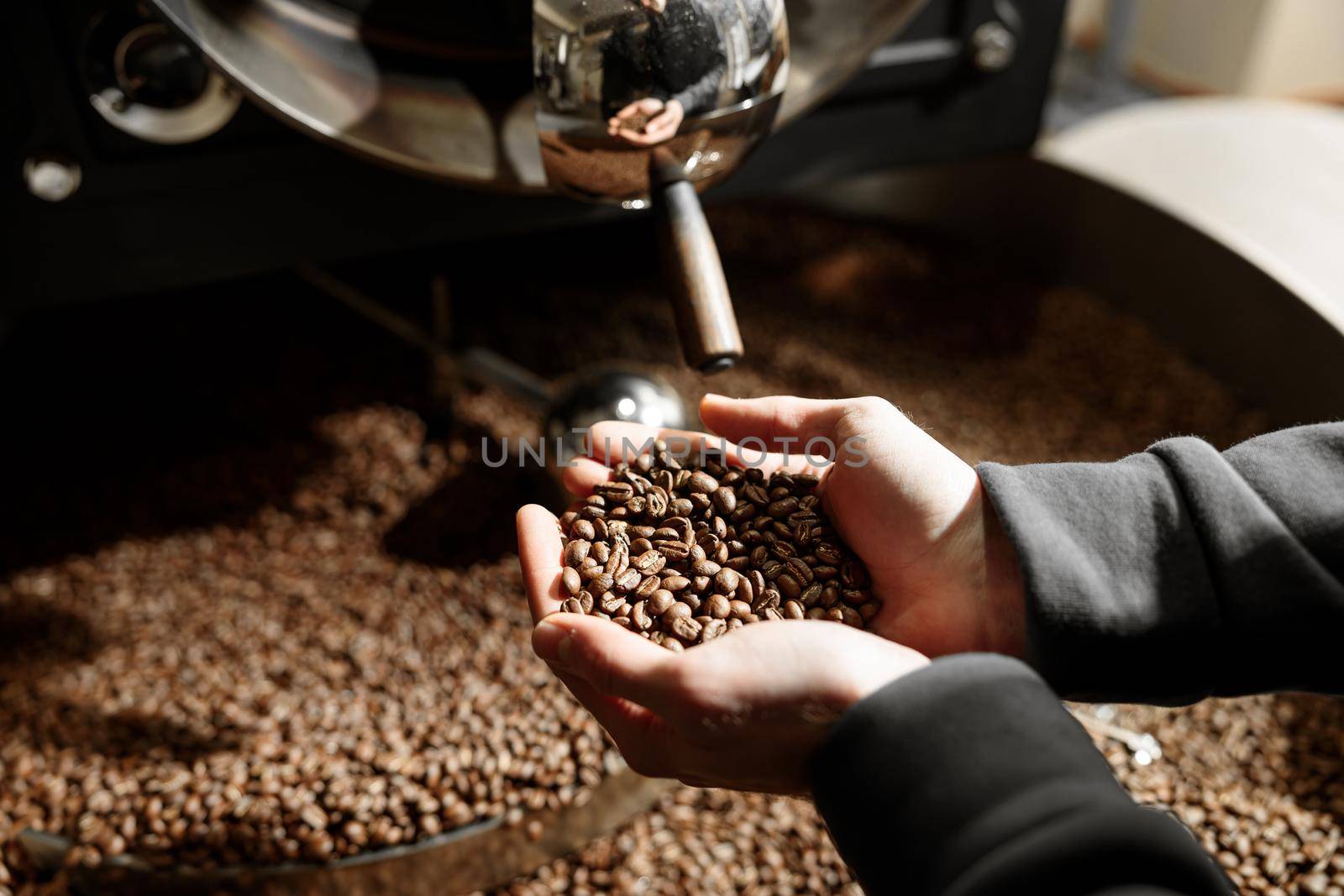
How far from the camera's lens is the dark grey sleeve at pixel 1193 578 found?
1.81ft

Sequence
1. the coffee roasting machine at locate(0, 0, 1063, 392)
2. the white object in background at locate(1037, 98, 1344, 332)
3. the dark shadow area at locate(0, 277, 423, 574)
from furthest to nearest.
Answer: the white object in background at locate(1037, 98, 1344, 332) → the dark shadow area at locate(0, 277, 423, 574) → the coffee roasting machine at locate(0, 0, 1063, 392)

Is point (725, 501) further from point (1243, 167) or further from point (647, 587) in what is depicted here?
point (1243, 167)

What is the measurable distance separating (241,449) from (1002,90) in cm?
90

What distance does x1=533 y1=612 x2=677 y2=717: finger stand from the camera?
20.0 inches

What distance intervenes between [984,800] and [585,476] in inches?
13.2

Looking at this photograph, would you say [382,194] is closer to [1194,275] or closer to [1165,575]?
[1165,575]

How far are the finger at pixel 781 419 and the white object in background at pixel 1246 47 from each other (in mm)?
2027

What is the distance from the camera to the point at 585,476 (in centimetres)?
69

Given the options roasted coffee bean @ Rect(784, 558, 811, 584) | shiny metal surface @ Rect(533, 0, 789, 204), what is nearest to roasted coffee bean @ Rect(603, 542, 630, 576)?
roasted coffee bean @ Rect(784, 558, 811, 584)

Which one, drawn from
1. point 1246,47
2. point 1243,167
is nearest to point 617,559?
point 1243,167

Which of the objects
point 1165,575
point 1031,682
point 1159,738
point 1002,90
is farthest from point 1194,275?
point 1031,682

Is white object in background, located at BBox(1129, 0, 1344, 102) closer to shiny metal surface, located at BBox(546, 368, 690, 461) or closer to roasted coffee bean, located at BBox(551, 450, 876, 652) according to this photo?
shiny metal surface, located at BBox(546, 368, 690, 461)

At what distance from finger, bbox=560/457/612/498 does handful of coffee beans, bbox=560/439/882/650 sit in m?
0.01

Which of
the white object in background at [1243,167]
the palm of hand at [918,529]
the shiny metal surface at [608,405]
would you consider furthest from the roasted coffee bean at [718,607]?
the white object in background at [1243,167]
